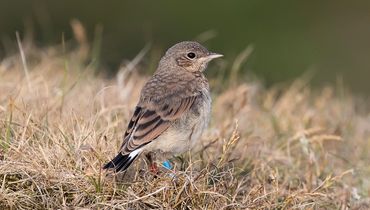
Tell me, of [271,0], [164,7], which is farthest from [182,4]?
[271,0]

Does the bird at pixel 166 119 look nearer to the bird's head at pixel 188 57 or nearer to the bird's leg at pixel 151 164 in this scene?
the bird's leg at pixel 151 164

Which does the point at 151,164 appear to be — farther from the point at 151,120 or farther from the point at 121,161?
the point at 121,161

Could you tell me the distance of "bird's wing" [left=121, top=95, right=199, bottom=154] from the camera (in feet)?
21.6

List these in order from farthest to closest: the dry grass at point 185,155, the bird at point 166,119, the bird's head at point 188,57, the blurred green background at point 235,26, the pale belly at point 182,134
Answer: the blurred green background at point 235,26, the bird's head at point 188,57, the pale belly at point 182,134, the bird at point 166,119, the dry grass at point 185,155

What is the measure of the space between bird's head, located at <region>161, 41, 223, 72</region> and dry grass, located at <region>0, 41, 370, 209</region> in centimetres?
56

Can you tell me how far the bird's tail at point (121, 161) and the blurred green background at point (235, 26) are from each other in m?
12.2

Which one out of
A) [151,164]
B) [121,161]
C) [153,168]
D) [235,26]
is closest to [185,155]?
[151,164]

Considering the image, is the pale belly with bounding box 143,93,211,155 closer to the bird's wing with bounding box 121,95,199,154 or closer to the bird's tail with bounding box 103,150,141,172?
the bird's wing with bounding box 121,95,199,154

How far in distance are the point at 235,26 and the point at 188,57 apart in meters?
15.0

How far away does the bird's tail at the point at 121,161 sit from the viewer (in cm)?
633

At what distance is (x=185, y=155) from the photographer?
24.6ft

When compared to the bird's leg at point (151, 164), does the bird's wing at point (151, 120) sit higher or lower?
higher

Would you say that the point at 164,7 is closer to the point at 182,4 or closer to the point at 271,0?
the point at 182,4

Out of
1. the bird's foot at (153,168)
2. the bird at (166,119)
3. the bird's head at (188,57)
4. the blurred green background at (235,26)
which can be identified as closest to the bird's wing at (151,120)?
the bird at (166,119)
